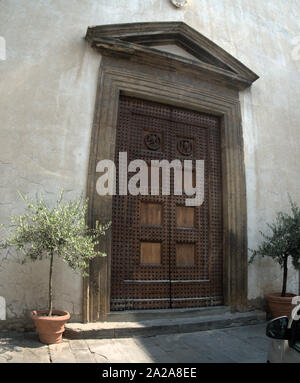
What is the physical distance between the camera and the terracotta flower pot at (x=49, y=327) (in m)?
3.54

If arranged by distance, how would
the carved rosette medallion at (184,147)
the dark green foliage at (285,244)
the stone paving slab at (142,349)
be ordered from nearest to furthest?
the stone paving slab at (142,349), the dark green foliage at (285,244), the carved rosette medallion at (184,147)

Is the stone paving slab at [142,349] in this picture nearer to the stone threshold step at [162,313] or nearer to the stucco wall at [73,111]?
the stone threshold step at [162,313]

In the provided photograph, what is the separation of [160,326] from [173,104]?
11.1 feet

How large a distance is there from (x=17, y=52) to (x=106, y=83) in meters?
1.24

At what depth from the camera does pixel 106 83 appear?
4797mm

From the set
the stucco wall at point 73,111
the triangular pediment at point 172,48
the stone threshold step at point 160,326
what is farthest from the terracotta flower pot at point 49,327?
the triangular pediment at point 172,48

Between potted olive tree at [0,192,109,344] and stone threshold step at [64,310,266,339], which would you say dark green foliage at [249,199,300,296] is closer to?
stone threshold step at [64,310,266,339]

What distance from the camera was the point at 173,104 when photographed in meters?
5.39

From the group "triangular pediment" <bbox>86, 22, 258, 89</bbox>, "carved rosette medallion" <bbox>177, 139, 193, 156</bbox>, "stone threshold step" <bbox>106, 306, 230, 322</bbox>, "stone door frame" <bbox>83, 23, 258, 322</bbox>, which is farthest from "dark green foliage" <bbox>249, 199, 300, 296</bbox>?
"triangular pediment" <bbox>86, 22, 258, 89</bbox>

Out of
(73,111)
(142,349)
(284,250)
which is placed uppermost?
(73,111)

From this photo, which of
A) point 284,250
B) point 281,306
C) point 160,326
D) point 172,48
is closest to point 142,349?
point 160,326

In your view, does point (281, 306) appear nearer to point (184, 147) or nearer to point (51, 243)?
point (184, 147)

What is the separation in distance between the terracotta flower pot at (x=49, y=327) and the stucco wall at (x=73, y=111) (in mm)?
418

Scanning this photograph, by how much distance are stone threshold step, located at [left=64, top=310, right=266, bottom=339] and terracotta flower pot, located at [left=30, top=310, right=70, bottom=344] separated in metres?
0.28
